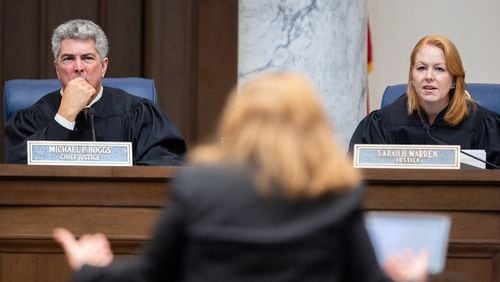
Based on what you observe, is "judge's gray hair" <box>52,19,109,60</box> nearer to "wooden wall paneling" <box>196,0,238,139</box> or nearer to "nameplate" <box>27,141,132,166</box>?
"nameplate" <box>27,141,132,166</box>

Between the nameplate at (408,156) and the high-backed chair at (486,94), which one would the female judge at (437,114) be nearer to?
the high-backed chair at (486,94)

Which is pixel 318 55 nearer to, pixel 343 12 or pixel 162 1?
pixel 343 12

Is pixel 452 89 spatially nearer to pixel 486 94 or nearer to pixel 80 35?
pixel 486 94

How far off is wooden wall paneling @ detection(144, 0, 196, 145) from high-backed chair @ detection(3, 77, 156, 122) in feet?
4.50

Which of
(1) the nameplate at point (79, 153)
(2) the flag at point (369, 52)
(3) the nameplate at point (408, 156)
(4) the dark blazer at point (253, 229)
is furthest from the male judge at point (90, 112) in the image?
(4) the dark blazer at point (253, 229)

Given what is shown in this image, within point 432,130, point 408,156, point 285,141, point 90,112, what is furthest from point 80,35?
point 285,141

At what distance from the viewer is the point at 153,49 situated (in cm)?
759

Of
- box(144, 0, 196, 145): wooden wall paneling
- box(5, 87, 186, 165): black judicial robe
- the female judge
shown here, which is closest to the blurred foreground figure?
box(5, 87, 186, 165): black judicial robe

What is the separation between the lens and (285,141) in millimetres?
2680

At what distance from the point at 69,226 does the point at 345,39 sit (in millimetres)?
2519

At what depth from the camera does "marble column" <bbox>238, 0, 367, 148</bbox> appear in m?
6.70

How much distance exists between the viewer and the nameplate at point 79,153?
486 centimetres

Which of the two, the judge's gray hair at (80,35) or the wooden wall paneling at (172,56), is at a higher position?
the judge's gray hair at (80,35)

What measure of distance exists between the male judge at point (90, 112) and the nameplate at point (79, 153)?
0.73m
